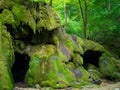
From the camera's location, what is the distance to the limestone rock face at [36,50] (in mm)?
14539

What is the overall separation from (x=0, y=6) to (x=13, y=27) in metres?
1.50

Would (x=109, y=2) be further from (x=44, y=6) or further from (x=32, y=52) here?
(x=32, y=52)

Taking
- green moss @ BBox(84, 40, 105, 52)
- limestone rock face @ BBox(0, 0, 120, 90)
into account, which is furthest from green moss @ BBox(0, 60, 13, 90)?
green moss @ BBox(84, 40, 105, 52)

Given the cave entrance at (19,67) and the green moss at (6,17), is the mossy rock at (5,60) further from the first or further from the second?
the cave entrance at (19,67)

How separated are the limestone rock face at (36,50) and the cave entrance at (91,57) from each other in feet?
8.02

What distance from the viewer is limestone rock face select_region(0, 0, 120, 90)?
14.5 meters

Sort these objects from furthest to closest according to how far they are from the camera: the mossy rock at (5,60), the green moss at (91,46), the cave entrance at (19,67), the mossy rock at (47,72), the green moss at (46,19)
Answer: the green moss at (91,46)
the cave entrance at (19,67)
the green moss at (46,19)
the mossy rock at (47,72)
the mossy rock at (5,60)

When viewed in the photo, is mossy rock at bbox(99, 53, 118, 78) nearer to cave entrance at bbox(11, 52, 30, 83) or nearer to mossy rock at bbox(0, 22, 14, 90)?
cave entrance at bbox(11, 52, 30, 83)

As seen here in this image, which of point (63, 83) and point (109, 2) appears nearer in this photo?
point (63, 83)

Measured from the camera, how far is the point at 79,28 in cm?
3066

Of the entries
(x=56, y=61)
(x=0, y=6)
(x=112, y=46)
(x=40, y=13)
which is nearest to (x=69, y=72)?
(x=56, y=61)

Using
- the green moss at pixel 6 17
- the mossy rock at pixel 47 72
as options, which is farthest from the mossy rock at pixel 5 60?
the mossy rock at pixel 47 72

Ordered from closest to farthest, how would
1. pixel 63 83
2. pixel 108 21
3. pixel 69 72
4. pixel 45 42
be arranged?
pixel 63 83, pixel 69 72, pixel 45 42, pixel 108 21

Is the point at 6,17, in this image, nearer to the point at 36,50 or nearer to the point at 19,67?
the point at 36,50
